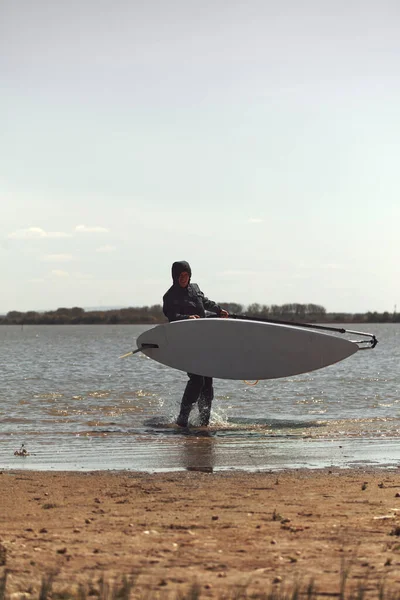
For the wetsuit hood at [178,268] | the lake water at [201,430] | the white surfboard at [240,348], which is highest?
the wetsuit hood at [178,268]

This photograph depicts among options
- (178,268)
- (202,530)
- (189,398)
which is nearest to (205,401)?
(189,398)

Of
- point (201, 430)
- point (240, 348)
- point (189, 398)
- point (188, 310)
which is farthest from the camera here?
point (240, 348)

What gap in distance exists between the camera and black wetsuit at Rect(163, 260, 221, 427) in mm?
13242

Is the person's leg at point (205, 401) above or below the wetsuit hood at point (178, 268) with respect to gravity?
below

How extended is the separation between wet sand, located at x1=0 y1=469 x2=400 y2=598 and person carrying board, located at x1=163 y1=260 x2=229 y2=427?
15.2 ft

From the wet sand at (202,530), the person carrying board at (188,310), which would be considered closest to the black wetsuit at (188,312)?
the person carrying board at (188,310)

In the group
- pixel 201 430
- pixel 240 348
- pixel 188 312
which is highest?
pixel 188 312

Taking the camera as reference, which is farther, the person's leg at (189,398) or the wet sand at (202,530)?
the person's leg at (189,398)

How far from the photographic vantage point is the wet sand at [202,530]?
4891mm

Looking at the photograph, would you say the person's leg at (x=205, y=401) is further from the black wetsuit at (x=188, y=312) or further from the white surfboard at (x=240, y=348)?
the white surfboard at (x=240, y=348)

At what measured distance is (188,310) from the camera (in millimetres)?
13680

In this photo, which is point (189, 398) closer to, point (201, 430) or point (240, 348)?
point (201, 430)

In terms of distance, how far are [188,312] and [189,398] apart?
52.6 inches

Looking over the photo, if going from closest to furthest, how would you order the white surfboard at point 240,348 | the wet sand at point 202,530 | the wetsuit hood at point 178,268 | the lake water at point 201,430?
the wet sand at point 202,530, the lake water at point 201,430, the wetsuit hood at point 178,268, the white surfboard at point 240,348
